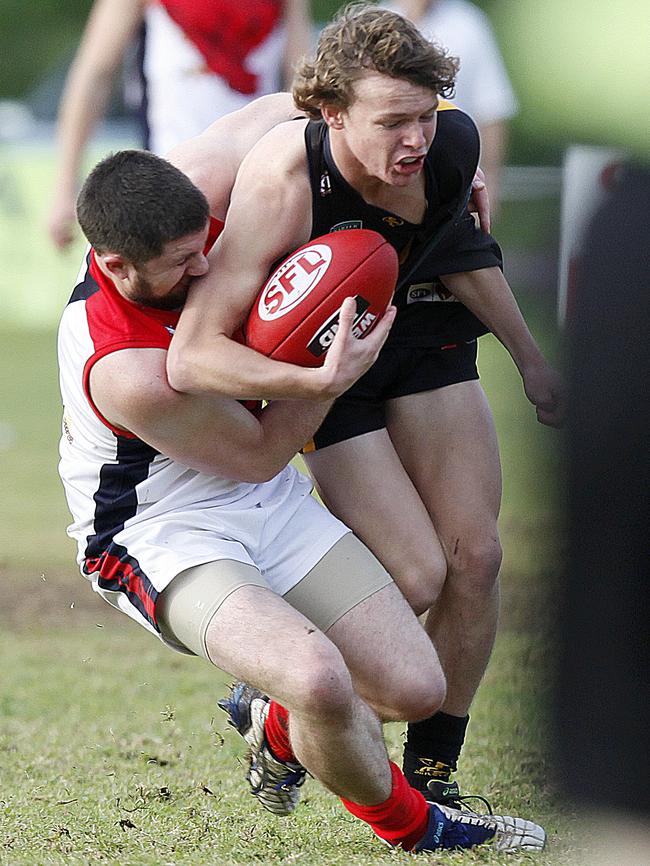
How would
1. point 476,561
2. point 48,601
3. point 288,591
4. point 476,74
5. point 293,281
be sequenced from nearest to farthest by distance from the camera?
point 293,281 < point 288,591 < point 476,561 < point 476,74 < point 48,601

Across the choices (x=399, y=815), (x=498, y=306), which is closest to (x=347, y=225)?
(x=498, y=306)

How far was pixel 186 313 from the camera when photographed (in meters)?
3.40

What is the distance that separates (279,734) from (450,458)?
35.6 inches

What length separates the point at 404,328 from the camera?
409 centimetres

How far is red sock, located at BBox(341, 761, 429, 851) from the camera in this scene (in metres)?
3.64

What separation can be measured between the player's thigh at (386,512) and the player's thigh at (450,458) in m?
0.08

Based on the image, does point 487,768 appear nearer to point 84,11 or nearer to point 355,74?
point 355,74

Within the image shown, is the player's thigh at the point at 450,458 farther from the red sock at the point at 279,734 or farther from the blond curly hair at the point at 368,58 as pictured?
the blond curly hair at the point at 368,58

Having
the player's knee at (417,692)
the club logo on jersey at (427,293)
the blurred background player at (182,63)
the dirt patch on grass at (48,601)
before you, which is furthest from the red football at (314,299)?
the dirt patch on grass at (48,601)

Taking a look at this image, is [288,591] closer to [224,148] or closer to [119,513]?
[119,513]

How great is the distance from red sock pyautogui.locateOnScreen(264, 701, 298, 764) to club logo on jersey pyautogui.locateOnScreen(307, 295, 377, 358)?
1059 millimetres

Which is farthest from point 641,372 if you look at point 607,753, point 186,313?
point 186,313

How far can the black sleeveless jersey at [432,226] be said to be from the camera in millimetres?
3555

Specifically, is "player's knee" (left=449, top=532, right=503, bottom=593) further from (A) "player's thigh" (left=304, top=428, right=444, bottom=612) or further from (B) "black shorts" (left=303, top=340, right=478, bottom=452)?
(B) "black shorts" (left=303, top=340, right=478, bottom=452)
